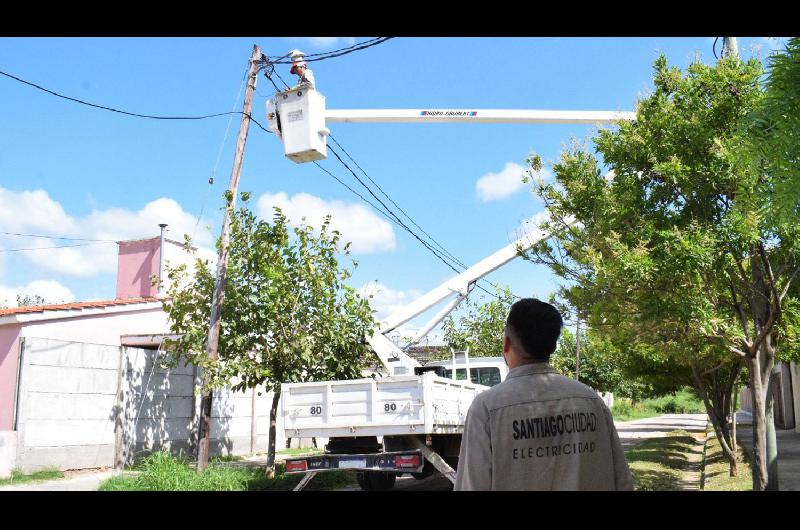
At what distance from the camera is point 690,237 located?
7.77 meters

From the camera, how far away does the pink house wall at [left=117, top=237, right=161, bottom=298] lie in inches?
977

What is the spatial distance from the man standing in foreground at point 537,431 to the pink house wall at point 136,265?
77.3 feet

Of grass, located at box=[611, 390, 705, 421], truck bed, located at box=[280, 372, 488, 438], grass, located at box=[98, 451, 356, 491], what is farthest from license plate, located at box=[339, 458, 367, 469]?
grass, located at box=[611, 390, 705, 421]

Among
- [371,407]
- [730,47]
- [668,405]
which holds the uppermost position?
[730,47]

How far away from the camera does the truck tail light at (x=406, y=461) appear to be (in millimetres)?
9492

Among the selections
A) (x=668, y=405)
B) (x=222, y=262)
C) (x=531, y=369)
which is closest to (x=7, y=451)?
(x=222, y=262)

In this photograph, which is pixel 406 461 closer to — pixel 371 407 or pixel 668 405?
pixel 371 407

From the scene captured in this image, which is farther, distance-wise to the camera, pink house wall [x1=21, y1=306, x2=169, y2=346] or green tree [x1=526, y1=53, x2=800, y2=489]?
pink house wall [x1=21, y1=306, x2=169, y2=346]

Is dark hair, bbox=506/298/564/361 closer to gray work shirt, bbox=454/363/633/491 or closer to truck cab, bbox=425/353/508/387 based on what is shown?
gray work shirt, bbox=454/363/633/491

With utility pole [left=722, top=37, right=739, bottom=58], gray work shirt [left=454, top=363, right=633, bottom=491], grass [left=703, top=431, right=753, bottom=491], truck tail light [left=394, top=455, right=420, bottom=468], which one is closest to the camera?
gray work shirt [left=454, top=363, right=633, bottom=491]

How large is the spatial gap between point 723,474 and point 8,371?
13.5 metres

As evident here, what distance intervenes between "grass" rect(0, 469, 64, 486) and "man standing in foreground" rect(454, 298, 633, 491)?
12.0 metres
